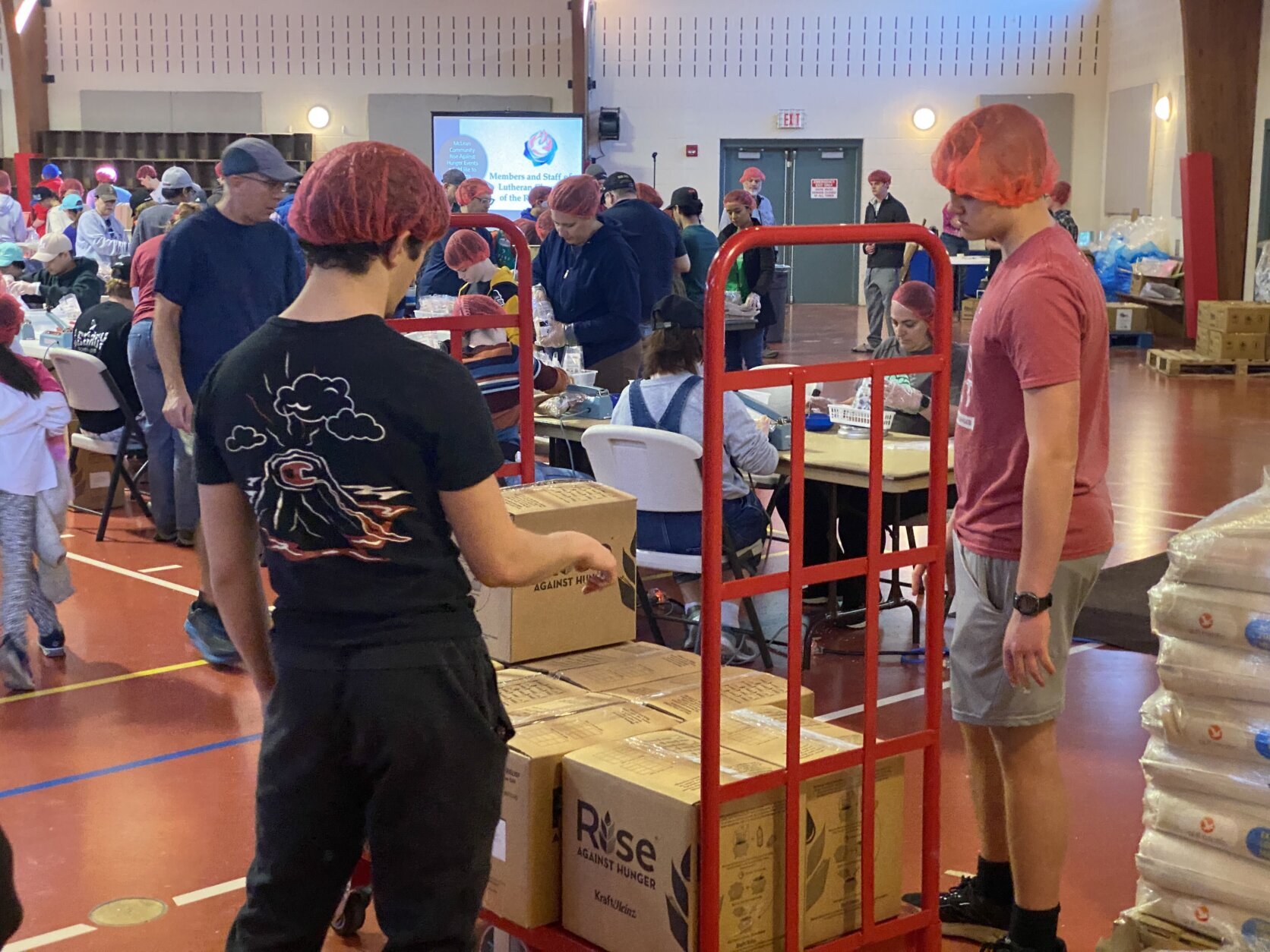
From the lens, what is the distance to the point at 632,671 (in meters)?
3.04

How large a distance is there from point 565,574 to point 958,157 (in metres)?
1.23

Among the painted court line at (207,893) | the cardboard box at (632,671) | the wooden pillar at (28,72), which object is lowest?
the painted court line at (207,893)

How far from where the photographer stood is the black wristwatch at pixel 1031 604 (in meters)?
2.32

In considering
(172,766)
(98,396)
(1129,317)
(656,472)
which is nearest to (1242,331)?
(1129,317)

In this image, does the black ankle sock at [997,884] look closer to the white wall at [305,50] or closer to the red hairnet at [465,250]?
the red hairnet at [465,250]

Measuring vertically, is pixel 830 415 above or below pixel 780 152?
below

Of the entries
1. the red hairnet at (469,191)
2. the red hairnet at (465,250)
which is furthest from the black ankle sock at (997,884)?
the red hairnet at (469,191)

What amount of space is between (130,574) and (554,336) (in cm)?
204

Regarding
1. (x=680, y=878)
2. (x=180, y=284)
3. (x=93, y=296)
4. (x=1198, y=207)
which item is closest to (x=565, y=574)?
(x=680, y=878)

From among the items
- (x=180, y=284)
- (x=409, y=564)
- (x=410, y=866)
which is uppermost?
(x=180, y=284)

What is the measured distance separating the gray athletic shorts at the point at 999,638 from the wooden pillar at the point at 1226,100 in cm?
1205

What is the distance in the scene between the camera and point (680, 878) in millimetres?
2322

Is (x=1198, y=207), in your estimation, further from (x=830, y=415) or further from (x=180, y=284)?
(x=180, y=284)

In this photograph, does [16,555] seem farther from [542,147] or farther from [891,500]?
[542,147]
